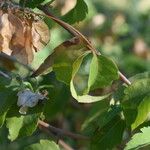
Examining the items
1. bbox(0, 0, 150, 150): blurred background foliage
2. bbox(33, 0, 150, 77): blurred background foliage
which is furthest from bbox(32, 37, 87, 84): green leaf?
bbox(33, 0, 150, 77): blurred background foliage

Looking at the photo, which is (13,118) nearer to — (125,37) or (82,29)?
(82,29)

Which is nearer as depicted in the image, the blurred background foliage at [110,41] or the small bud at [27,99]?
the small bud at [27,99]

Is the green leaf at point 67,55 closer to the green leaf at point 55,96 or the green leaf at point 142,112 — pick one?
the green leaf at point 142,112

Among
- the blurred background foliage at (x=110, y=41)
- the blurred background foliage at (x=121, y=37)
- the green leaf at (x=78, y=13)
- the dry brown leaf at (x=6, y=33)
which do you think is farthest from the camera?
the blurred background foliage at (x=121, y=37)

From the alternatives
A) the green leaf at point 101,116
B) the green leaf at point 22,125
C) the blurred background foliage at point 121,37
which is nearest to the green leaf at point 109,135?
Result: the green leaf at point 101,116

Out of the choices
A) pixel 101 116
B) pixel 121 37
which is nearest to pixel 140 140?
pixel 101 116

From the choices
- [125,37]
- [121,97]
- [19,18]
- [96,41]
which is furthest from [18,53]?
[125,37]

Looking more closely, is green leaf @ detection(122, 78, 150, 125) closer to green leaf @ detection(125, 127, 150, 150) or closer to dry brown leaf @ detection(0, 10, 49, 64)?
green leaf @ detection(125, 127, 150, 150)
